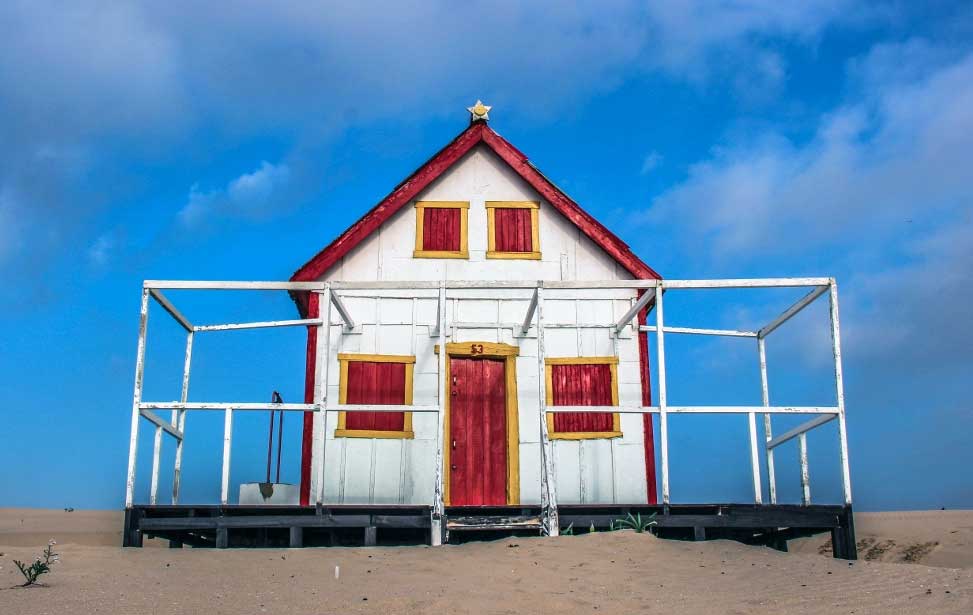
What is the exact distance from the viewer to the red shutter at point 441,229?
16.2m

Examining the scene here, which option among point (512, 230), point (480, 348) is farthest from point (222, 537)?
point (512, 230)

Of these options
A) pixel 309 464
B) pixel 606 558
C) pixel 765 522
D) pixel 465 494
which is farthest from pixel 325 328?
pixel 765 522

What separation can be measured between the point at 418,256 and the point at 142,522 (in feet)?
20.1

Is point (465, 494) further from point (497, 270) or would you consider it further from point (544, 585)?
point (544, 585)

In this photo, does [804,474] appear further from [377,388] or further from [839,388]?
[377,388]

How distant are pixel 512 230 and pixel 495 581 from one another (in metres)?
7.74

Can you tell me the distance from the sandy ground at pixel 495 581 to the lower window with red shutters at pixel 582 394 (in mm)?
3666

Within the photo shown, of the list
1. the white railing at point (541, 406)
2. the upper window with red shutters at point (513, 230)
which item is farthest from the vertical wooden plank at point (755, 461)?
the upper window with red shutters at point (513, 230)

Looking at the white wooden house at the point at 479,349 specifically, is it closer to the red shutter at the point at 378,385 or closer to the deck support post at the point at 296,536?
the red shutter at the point at 378,385

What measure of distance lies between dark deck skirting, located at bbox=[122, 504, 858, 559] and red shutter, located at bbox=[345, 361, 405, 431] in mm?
2756

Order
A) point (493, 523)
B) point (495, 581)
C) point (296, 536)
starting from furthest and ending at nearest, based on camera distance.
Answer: point (296, 536) → point (493, 523) → point (495, 581)

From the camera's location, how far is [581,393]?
1552 cm

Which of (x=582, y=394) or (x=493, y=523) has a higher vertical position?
(x=582, y=394)

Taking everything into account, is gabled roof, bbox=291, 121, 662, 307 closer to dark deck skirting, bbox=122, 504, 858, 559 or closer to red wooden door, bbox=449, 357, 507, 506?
red wooden door, bbox=449, 357, 507, 506
